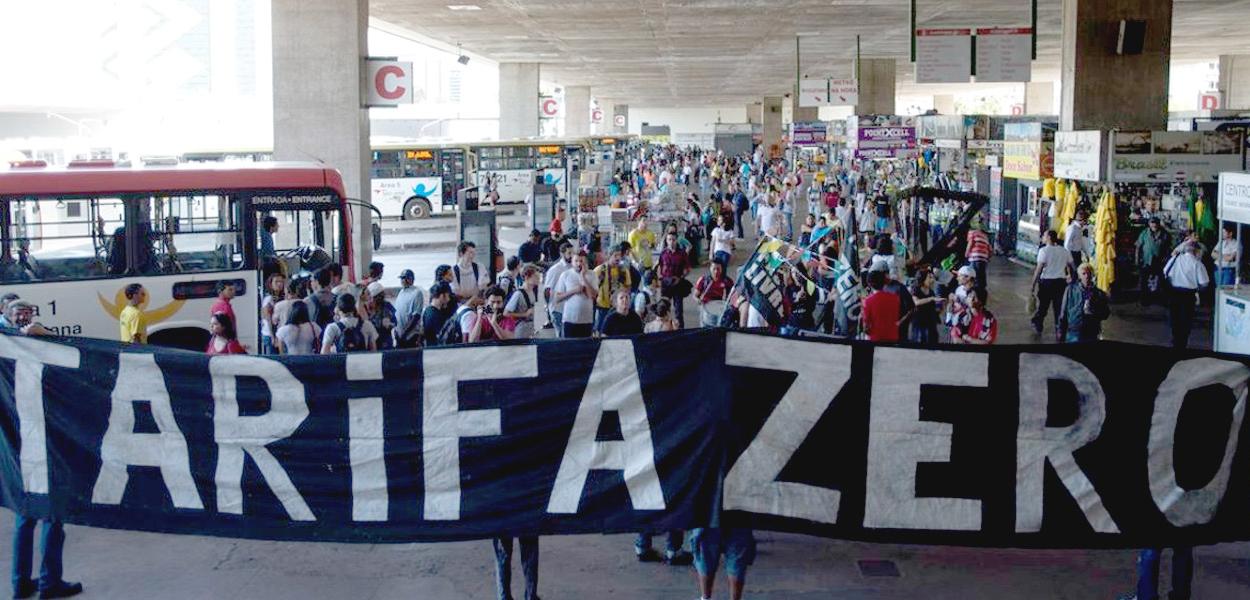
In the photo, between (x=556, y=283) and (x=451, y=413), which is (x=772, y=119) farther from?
(x=451, y=413)

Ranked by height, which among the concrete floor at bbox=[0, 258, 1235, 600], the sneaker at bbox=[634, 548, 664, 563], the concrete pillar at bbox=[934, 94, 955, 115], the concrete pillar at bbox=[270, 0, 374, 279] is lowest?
the concrete floor at bbox=[0, 258, 1235, 600]

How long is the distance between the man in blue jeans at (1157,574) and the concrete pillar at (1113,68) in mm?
17762

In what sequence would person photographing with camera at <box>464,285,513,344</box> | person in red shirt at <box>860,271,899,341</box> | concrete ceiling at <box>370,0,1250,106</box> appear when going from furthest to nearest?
concrete ceiling at <box>370,0,1250,106</box>, person in red shirt at <box>860,271,899,341</box>, person photographing with camera at <box>464,285,513,344</box>

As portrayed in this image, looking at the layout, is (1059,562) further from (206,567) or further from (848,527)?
(206,567)

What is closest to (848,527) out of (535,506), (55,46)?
(535,506)

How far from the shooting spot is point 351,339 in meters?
11.9

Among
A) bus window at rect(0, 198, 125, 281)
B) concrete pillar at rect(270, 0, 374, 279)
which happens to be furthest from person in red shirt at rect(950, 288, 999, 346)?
concrete pillar at rect(270, 0, 374, 279)

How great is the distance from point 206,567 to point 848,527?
4.49m

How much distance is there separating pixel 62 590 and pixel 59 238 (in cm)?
791

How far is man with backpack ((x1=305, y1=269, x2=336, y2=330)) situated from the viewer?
13531 mm

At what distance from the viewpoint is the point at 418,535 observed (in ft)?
24.5

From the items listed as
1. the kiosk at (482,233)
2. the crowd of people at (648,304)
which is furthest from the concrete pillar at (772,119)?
the kiosk at (482,233)

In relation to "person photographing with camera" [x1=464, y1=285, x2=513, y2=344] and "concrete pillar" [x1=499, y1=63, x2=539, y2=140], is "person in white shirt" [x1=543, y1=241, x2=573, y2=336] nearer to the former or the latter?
"person photographing with camera" [x1=464, y1=285, x2=513, y2=344]

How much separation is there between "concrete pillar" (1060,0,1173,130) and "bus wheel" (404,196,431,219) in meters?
26.1
